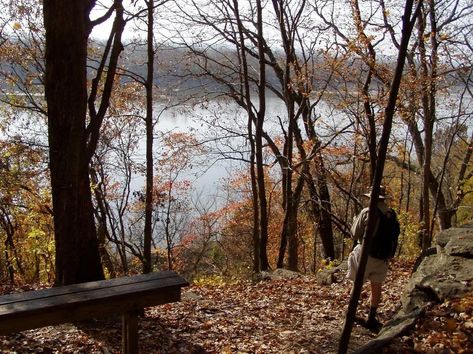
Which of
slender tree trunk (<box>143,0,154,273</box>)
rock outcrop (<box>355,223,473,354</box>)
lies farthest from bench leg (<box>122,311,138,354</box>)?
slender tree trunk (<box>143,0,154,273</box>)

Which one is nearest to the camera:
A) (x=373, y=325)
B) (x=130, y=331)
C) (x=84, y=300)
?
(x=84, y=300)

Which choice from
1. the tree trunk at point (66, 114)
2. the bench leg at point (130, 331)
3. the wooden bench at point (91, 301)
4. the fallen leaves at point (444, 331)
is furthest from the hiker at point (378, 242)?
the tree trunk at point (66, 114)

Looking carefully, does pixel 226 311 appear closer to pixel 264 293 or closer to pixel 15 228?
pixel 264 293

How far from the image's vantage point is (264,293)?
358 inches

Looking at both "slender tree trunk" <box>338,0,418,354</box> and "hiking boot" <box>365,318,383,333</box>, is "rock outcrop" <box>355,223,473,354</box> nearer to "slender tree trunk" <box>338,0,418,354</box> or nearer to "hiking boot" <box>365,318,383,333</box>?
"slender tree trunk" <box>338,0,418,354</box>

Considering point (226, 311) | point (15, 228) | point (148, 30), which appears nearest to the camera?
point (226, 311)

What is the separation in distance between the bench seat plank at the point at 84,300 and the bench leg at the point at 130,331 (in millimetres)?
163

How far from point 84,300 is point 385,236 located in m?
3.75

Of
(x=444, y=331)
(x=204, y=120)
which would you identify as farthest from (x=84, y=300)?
(x=204, y=120)

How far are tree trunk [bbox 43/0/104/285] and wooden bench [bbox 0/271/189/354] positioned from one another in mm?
2248

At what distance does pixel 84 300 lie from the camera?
11.5ft

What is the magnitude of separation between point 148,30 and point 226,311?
671 cm

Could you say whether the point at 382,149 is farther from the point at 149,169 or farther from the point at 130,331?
the point at 149,169

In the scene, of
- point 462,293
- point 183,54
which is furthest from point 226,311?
point 183,54
